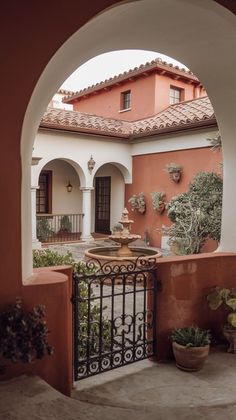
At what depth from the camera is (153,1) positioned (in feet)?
9.66

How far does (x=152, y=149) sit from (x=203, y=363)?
1002 cm

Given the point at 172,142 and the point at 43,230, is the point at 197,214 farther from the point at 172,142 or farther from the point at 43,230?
the point at 43,230

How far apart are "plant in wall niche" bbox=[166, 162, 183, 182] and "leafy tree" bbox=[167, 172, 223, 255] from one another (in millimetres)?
2581

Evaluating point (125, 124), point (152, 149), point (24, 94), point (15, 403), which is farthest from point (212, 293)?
point (125, 124)

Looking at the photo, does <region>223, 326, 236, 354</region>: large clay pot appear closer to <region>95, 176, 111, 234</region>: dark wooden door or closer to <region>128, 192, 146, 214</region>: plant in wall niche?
<region>128, 192, 146, 214</region>: plant in wall niche

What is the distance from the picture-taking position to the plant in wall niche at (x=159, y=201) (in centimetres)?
1198

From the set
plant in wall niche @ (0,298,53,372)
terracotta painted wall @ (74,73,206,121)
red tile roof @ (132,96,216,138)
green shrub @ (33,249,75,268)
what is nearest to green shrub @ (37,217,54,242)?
red tile roof @ (132,96,216,138)

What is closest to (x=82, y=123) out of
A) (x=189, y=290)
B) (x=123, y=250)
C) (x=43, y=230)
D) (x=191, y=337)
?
(x=43, y=230)

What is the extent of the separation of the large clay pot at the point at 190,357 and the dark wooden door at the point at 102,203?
11730 mm

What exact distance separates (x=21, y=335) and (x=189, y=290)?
2.03 meters

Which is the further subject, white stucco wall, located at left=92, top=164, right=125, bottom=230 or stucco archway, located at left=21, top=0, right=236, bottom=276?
white stucco wall, located at left=92, top=164, right=125, bottom=230

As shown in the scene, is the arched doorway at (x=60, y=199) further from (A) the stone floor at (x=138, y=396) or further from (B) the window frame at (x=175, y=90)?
(A) the stone floor at (x=138, y=396)

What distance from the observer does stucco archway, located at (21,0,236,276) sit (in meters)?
2.71

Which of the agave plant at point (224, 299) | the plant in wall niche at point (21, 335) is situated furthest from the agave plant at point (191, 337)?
the plant in wall niche at point (21, 335)
